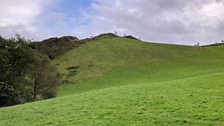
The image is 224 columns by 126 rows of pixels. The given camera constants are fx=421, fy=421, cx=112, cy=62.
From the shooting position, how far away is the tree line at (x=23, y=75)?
4219 cm

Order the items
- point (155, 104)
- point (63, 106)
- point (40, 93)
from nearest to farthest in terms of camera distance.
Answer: point (155, 104) → point (63, 106) → point (40, 93)

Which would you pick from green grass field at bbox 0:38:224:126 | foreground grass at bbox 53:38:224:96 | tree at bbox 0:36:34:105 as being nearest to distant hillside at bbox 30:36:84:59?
foreground grass at bbox 53:38:224:96

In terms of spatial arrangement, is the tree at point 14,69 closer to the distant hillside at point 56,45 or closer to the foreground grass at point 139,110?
the foreground grass at point 139,110

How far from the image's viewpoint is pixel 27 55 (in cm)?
4459

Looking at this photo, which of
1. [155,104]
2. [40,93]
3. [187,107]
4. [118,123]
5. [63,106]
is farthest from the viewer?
[40,93]

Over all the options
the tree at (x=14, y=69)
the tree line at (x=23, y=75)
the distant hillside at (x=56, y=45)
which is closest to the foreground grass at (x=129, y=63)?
Answer: the distant hillside at (x=56, y=45)

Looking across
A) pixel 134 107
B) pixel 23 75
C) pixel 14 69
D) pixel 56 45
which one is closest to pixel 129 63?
pixel 56 45

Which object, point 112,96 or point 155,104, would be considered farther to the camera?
point 112,96

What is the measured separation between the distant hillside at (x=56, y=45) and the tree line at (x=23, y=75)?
25820mm

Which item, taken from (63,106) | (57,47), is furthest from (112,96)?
(57,47)

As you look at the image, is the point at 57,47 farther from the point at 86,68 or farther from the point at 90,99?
the point at 90,99

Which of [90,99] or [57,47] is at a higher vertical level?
[57,47]

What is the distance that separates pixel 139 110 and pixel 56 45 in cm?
5977

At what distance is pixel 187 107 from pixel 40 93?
2968 cm
